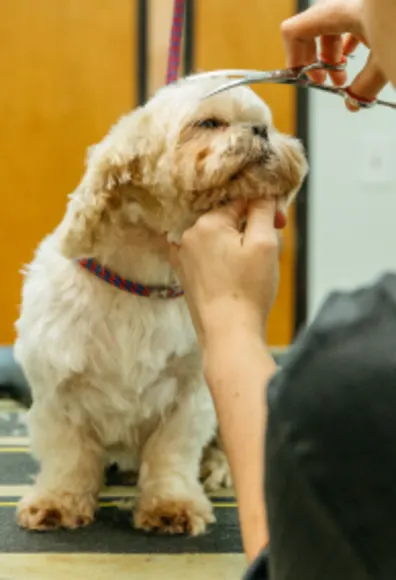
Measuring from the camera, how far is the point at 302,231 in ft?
7.93

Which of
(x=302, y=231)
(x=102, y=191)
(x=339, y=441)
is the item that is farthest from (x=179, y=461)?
(x=302, y=231)

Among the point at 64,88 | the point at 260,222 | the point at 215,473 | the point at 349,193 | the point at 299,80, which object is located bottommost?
the point at 215,473

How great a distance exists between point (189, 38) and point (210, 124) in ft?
5.18

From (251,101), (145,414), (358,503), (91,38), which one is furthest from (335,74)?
(91,38)

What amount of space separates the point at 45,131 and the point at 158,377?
156 cm

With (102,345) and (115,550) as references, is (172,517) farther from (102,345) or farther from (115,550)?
(102,345)

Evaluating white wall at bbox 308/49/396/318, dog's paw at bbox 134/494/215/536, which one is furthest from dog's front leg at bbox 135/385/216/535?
white wall at bbox 308/49/396/318

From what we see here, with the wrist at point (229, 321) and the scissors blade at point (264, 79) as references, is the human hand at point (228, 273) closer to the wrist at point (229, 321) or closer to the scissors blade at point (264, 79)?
the wrist at point (229, 321)

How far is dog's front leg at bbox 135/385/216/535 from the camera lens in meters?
1.05

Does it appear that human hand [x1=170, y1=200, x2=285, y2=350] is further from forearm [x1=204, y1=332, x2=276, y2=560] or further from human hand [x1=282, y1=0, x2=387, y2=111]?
human hand [x1=282, y1=0, x2=387, y2=111]

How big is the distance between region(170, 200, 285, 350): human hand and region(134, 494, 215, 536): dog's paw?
1.21ft

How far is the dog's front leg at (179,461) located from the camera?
1047 mm

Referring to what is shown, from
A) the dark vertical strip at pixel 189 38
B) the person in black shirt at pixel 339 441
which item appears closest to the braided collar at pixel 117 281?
the person in black shirt at pixel 339 441

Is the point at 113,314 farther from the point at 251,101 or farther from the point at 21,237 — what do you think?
the point at 21,237
